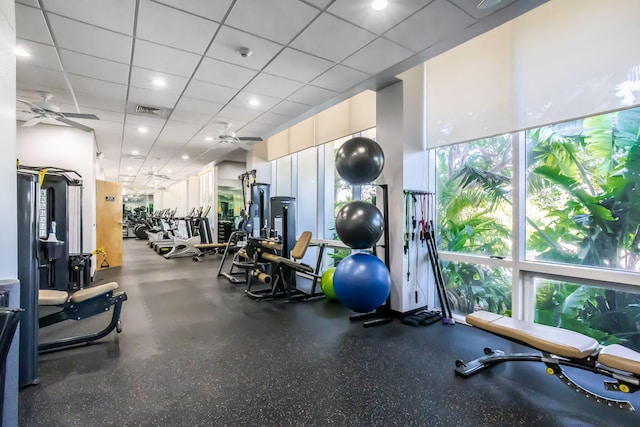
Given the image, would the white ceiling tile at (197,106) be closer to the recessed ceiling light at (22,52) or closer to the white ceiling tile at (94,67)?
the white ceiling tile at (94,67)

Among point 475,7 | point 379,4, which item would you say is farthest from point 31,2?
point 475,7

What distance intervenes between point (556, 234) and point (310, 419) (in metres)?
3.15

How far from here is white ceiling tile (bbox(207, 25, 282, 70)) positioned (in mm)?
3025

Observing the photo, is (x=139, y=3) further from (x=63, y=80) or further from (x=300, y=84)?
(x=63, y=80)

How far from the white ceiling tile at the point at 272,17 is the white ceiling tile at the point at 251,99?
163 cm

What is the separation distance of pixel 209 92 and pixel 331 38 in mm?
2222

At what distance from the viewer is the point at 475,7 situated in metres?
2.63

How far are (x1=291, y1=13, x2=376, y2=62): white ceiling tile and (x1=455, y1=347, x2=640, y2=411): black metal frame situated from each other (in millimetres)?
3241

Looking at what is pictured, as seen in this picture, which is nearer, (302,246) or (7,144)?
(7,144)

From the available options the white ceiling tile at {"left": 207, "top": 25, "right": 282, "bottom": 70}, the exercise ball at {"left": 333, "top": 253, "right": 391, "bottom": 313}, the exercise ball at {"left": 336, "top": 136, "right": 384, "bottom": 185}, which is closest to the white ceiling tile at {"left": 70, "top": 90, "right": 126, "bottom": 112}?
the white ceiling tile at {"left": 207, "top": 25, "right": 282, "bottom": 70}

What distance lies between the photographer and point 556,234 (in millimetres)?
3340

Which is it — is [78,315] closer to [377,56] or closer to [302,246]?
[302,246]

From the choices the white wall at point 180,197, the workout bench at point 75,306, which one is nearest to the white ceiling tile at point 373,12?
the workout bench at point 75,306

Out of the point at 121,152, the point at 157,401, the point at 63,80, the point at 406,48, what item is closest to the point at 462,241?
the point at 406,48
